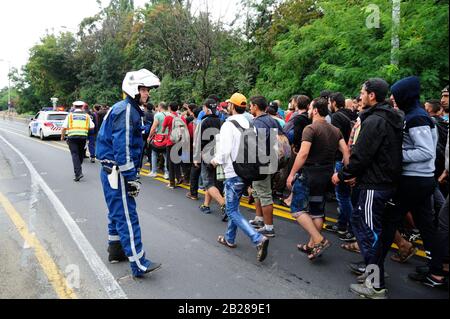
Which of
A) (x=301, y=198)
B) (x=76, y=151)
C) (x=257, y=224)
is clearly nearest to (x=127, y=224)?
(x=301, y=198)

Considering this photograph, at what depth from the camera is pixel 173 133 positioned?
8453mm

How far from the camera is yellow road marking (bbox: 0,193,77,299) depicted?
149 inches

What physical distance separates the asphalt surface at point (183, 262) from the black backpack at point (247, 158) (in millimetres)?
1008

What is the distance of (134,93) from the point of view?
407 centimetres

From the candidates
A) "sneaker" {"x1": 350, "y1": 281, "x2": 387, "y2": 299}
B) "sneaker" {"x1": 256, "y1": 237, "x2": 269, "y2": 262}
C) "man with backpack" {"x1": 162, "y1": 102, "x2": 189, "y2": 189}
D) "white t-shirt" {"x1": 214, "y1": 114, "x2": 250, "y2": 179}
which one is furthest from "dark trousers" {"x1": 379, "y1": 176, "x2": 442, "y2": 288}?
"man with backpack" {"x1": 162, "y1": 102, "x2": 189, "y2": 189}

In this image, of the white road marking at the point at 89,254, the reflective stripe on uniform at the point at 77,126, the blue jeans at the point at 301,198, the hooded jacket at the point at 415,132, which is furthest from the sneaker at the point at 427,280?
the reflective stripe on uniform at the point at 77,126

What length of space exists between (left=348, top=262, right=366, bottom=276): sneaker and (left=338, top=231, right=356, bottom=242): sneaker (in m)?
1.01

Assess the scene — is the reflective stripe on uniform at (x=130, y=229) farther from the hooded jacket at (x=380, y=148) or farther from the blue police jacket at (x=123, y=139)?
the hooded jacket at (x=380, y=148)

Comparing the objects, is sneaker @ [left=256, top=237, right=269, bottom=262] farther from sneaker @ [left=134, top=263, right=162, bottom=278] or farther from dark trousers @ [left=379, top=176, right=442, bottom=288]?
dark trousers @ [left=379, top=176, right=442, bottom=288]

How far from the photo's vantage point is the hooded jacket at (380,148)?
3.61 meters

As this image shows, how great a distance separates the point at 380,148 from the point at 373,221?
2.28ft

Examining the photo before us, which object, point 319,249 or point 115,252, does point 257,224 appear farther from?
point 115,252

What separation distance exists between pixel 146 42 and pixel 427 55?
70.1 feet

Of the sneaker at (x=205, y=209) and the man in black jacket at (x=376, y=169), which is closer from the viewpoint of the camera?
the man in black jacket at (x=376, y=169)
